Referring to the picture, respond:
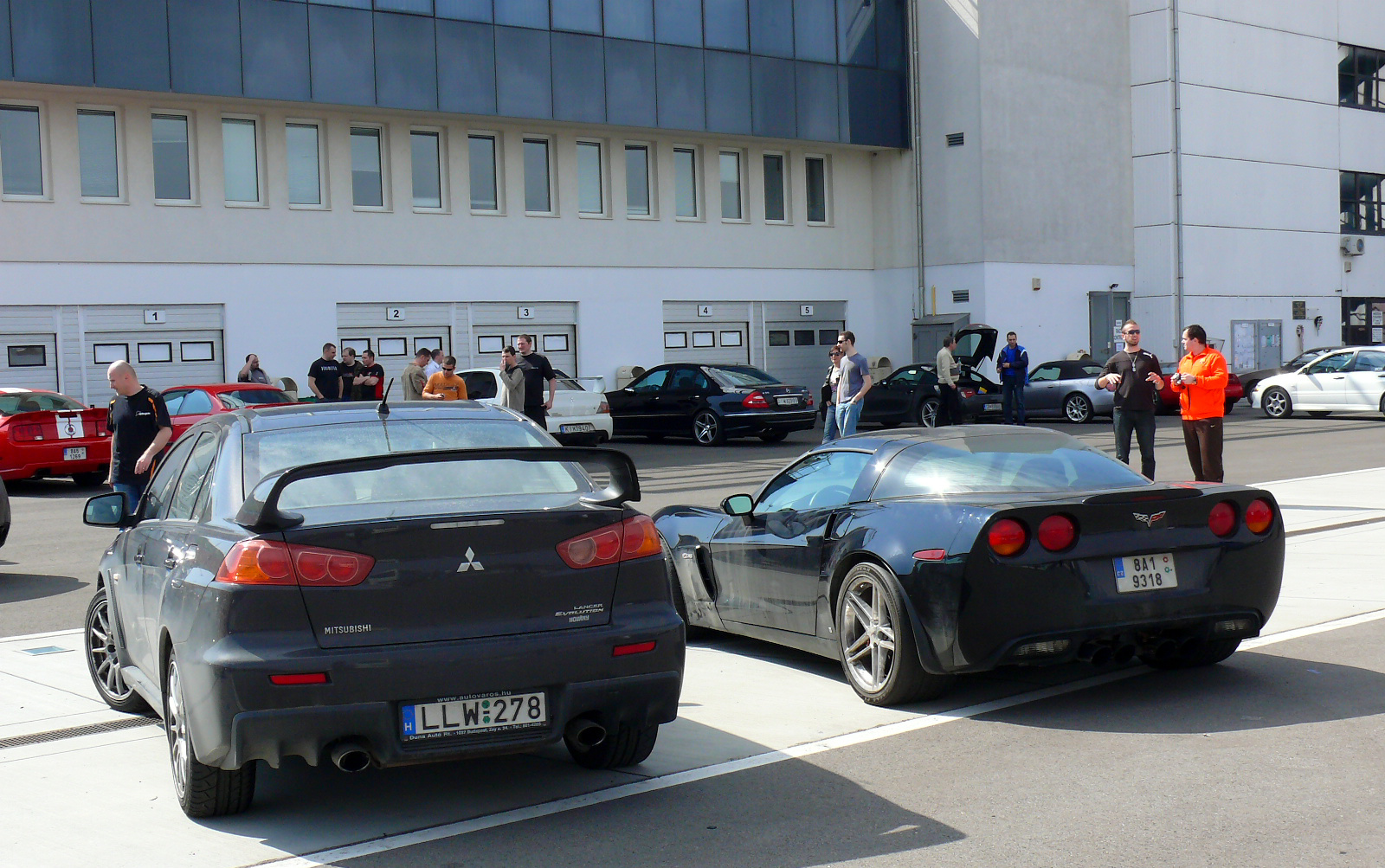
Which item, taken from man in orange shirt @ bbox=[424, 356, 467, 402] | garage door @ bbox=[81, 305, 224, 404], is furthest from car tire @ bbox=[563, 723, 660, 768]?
garage door @ bbox=[81, 305, 224, 404]

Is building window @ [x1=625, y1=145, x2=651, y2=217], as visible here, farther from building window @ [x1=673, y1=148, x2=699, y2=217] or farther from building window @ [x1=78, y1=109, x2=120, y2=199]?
building window @ [x1=78, y1=109, x2=120, y2=199]

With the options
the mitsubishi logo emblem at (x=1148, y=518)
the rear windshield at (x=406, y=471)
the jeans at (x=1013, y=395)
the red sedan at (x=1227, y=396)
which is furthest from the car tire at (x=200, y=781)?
the red sedan at (x=1227, y=396)

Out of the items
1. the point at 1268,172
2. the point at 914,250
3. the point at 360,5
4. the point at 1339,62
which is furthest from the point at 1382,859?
the point at 1339,62

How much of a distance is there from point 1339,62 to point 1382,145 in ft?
9.91

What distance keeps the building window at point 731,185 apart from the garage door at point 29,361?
49.2 feet

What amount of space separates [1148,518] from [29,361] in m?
23.4

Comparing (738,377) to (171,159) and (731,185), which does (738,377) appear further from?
(171,159)

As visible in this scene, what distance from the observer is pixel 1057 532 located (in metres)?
6.30

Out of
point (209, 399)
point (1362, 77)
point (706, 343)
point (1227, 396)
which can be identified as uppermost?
point (1362, 77)

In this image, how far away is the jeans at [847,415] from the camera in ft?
58.0

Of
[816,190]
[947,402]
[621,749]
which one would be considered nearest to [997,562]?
[621,749]

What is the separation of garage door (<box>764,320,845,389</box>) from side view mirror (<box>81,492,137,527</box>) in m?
28.9

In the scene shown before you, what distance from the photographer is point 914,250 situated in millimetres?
36094

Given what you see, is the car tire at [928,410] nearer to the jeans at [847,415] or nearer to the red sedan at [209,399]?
the jeans at [847,415]
